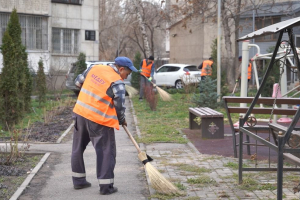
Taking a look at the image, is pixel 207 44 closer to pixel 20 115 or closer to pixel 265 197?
pixel 20 115

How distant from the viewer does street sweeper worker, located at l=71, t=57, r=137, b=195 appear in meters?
5.68

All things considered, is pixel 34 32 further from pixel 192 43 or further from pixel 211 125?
pixel 211 125

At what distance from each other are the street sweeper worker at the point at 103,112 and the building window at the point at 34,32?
20816mm

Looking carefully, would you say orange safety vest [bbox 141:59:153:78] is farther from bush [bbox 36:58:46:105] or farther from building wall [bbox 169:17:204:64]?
building wall [bbox 169:17:204:64]

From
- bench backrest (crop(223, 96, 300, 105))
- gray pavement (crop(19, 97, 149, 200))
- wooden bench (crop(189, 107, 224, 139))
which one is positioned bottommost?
gray pavement (crop(19, 97, 149, 200))

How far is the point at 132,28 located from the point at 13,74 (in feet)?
107

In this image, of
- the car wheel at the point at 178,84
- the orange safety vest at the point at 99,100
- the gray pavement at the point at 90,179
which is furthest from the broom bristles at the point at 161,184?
the car wheel at the point at 178,84

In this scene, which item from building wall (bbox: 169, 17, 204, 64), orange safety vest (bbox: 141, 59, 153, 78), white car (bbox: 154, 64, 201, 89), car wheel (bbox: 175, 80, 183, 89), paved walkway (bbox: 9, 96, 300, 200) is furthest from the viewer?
building wall (bbox: 169, 17, 204, 64)

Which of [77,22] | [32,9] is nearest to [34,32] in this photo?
[32,9]

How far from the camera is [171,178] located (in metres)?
6.47

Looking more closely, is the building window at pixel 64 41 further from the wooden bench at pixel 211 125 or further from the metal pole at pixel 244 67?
the wooden bench at pixel 211 125

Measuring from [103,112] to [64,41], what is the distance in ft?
74.7

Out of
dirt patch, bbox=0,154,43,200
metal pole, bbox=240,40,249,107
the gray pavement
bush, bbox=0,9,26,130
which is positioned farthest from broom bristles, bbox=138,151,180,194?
bush, bbox=0,9,26,130

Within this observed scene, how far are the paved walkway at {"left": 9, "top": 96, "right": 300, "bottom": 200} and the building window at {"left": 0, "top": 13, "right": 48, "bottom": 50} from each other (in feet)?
59.9
